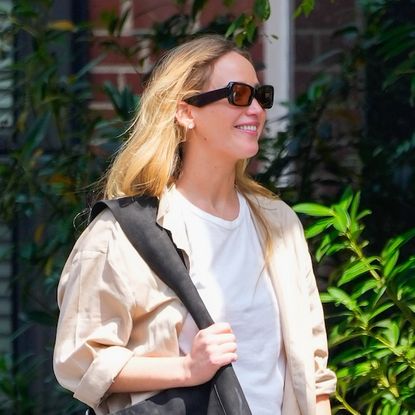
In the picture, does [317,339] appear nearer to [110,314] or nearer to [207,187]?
[207,187]

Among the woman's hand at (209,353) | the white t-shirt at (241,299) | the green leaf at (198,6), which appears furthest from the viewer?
the green leaf at (198,6)

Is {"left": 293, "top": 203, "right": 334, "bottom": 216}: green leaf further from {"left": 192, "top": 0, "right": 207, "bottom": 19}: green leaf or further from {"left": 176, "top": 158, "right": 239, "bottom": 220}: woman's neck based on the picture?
{"left": 192, "top": 0, "right": 207, "bottom": 19}: green leaf

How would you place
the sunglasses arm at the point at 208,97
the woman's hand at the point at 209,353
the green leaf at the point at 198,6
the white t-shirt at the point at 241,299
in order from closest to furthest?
the woman's hand at the point at 209,353, the white t-shirt at the point at 241,299, the sunglasses arm at the point at 208,97, the green leaf at the point at 198,6

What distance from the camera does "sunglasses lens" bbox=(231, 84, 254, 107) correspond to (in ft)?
9.48

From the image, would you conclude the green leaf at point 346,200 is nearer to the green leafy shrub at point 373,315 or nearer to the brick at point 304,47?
the green leafy shrub at point 373,315

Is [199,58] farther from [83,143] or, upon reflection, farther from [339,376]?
[83,143]

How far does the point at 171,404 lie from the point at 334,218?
0.95m

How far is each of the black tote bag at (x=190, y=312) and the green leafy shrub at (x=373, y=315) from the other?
0.78m

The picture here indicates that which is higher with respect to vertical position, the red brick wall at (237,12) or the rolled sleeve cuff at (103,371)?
the red brick wall at (237,12)

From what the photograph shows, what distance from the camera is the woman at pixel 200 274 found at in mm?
2734

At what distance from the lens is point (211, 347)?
2672 millimetres

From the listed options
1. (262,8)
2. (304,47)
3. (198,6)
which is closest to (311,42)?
(304,47)

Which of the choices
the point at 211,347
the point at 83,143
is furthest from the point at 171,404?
the point at 83,143

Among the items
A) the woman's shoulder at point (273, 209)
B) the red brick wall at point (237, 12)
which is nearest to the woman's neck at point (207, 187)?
the woman's shoulder at point (273, 209)
